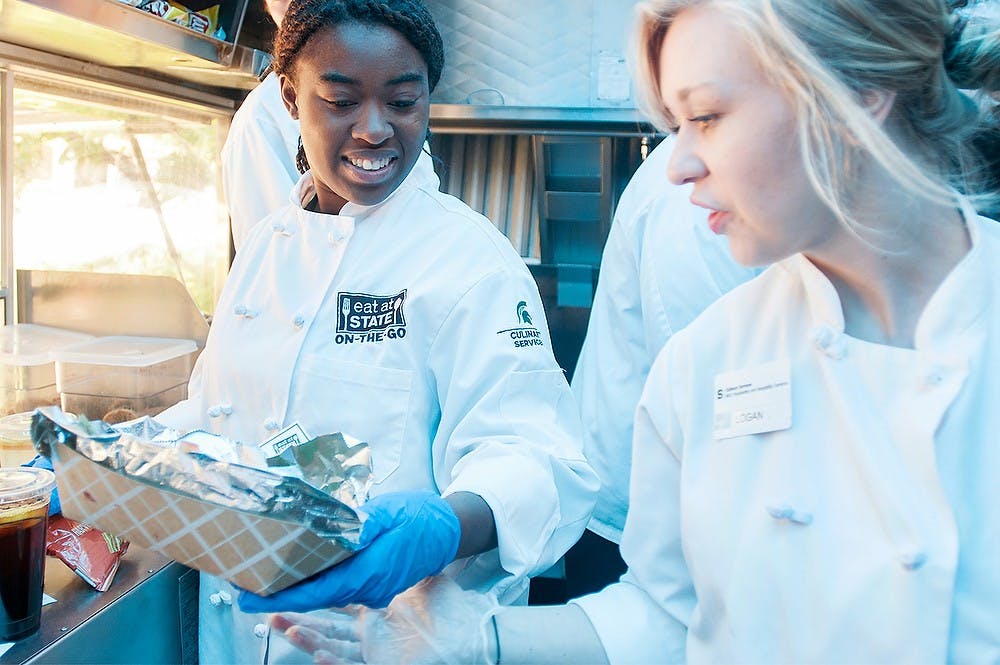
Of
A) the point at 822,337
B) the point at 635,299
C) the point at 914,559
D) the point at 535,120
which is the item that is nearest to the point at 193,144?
the point at 535,120

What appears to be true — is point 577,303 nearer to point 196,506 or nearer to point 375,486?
point 375,486

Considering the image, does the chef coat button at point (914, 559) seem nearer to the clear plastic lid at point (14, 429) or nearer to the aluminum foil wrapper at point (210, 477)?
the aluminum foil wrapper at point (210, 477)

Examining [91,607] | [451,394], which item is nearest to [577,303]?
[451,394]

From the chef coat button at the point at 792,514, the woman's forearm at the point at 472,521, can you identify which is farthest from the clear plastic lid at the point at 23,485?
the chef coat button at the point at 792,514

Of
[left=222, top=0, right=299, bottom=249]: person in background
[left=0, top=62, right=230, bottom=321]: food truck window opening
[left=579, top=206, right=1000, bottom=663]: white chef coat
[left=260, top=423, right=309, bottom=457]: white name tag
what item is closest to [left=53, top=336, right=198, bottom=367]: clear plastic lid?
[left=0, top=62, right=230, bottom=321]: food truck window opening

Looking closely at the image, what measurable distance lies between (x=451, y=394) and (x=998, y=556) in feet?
2.26

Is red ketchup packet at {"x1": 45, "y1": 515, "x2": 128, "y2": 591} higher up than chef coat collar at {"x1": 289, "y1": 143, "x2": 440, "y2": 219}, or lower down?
lower down

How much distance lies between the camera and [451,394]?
119 centimetres

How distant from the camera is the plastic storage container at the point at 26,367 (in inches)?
79.5

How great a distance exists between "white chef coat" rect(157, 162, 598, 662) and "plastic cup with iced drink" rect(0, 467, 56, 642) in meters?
0.30

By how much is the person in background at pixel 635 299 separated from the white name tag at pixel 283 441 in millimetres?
917

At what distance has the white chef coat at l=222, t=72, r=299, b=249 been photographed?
7.26ft

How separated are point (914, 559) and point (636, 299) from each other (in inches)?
47.3

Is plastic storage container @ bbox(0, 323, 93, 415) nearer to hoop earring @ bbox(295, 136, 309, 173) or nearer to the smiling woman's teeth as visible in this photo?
hoop earring @ bbox(295, 136, 309, 173)
